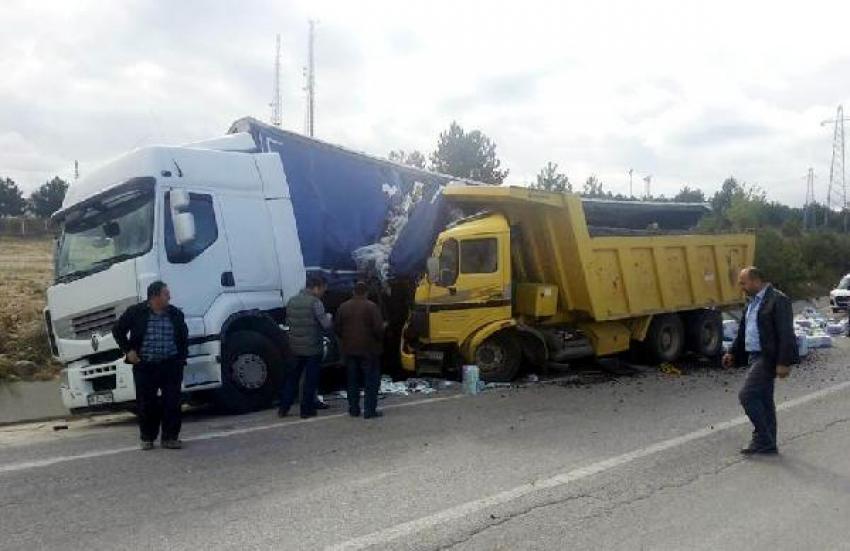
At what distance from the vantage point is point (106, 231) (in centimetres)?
923

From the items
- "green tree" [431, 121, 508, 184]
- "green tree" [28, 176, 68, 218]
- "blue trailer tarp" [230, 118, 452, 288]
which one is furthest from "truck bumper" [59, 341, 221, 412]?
"green tree" [28, 176, 68, 218]

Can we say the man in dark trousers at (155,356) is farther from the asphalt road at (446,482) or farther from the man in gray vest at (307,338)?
the man in gray vest at (307,338)

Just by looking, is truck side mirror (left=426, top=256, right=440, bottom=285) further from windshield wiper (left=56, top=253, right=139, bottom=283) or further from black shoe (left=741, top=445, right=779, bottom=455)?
black shoe (left=741, top=445, right=779, bottom=455)

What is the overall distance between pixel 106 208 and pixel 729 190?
75752 mm

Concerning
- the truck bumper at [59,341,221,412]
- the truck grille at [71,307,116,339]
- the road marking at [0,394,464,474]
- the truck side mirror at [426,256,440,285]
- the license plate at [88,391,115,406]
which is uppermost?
the truck side mirror at [426,256,440,285]

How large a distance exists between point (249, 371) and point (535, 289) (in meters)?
4.45

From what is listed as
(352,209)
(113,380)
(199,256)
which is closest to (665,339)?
(352,209)

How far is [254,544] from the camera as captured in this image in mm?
4566

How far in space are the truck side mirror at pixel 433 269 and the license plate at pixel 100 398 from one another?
4520mm

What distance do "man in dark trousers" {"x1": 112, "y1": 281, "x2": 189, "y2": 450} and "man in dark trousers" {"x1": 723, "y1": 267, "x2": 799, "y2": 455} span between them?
5083 millimetres

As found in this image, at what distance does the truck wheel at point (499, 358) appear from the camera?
11.2 meters

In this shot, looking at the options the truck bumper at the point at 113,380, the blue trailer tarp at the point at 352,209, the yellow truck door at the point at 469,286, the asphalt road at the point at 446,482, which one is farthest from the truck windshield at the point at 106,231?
the yellow truck door at the point at 469,286

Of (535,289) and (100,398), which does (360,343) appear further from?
(535,289)

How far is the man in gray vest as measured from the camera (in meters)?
8.83
